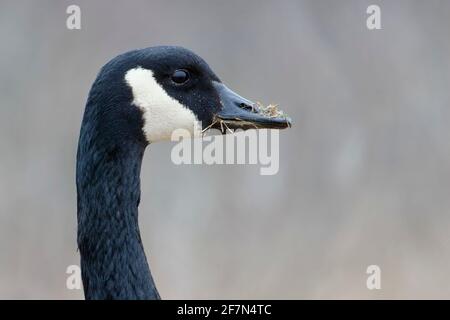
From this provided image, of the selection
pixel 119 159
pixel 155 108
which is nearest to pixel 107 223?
pixel 119 159

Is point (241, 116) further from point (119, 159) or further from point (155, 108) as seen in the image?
point (119, 159)

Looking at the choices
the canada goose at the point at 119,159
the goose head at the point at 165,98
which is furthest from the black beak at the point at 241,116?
the canada goose at the point at 119,159

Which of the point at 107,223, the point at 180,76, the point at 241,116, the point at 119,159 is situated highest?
the point at 180,76

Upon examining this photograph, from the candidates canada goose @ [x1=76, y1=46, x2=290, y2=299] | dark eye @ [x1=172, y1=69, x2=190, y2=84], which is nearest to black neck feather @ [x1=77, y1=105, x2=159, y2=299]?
canada goose @ [x1=76, y1=46, x2=290, y2=299]

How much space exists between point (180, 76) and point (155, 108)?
0.40 ft

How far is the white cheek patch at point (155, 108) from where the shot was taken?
7.27 feet

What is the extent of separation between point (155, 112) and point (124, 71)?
0.14m

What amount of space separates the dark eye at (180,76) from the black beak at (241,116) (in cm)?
10

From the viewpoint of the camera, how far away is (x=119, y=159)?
2209mm

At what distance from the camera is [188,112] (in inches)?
91.0

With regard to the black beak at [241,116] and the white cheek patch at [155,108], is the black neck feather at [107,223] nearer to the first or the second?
the white cheek patch at [155,108]

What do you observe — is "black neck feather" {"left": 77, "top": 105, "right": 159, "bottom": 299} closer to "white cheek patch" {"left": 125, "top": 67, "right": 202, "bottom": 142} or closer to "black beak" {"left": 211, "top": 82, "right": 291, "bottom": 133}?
"white cheek patch" {"left": 125, "top": 67, "right": 202, "bottom": 142}

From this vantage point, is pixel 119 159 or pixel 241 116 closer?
pixel 119 159

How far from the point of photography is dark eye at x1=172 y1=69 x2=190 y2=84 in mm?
2279
